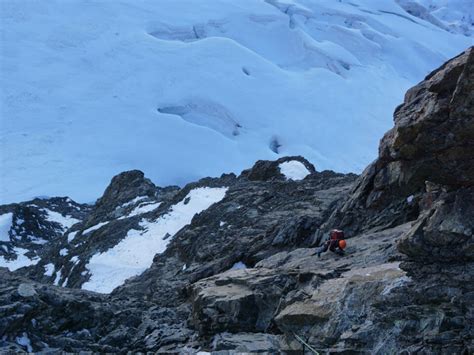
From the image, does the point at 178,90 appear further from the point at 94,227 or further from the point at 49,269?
the point at 49,269

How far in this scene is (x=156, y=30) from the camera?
130 feet

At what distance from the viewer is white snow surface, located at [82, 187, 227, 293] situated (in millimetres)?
14180

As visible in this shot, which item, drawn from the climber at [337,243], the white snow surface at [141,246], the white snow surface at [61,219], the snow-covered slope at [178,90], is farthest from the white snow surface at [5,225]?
the climber at [337,243]

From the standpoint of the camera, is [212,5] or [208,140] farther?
[212,5]

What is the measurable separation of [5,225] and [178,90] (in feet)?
47.2

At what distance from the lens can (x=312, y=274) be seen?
24.4 feet

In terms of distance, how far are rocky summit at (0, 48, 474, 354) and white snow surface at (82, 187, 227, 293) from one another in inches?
2.2

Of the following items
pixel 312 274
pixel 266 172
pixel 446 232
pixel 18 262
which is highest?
pixel 266 172

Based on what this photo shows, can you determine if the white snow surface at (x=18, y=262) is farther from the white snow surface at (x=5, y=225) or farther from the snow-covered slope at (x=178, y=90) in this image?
the snow-covered slope at (x=178, y=90)

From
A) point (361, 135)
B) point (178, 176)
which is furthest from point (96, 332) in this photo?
point (361, 135)

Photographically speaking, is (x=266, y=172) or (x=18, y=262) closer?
(x=266, y=172)

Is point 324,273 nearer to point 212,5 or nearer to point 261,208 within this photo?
point 261,208

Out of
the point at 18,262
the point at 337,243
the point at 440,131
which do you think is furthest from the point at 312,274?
the point at 18,262

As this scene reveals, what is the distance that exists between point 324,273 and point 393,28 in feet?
156
